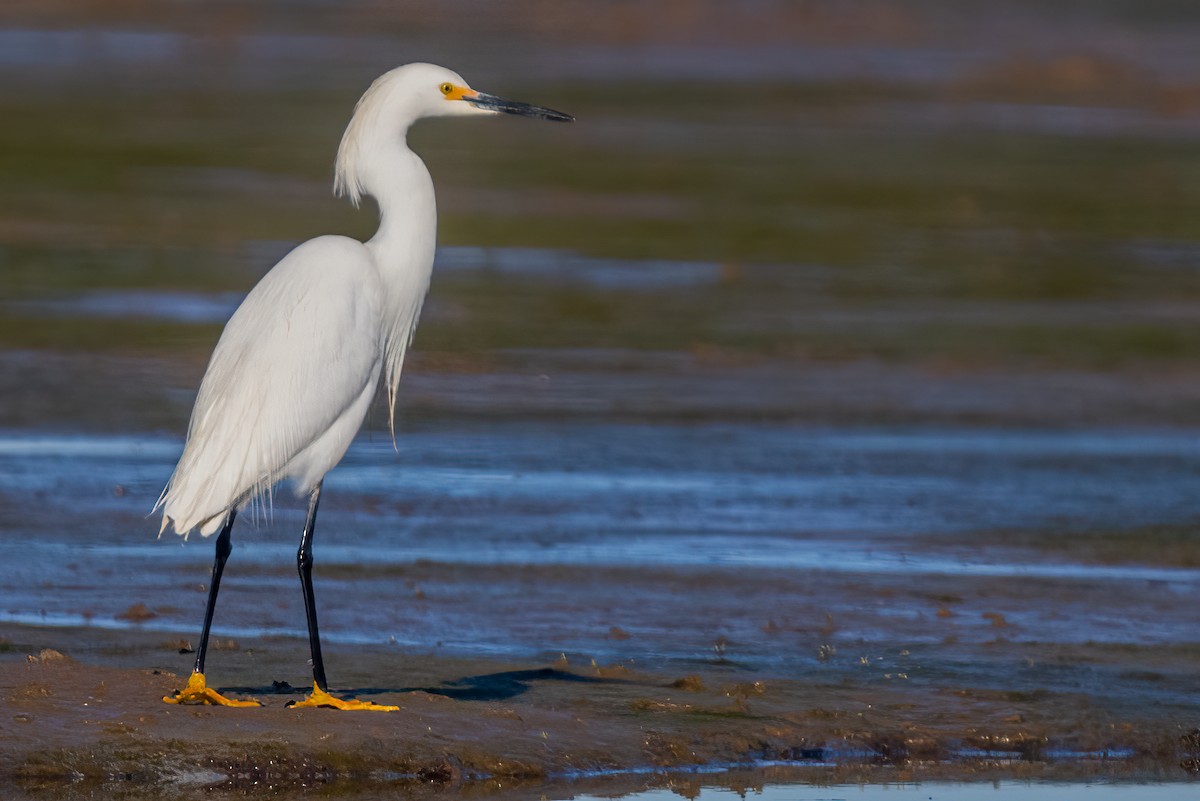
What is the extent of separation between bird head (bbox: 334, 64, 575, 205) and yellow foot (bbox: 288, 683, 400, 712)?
1581mm

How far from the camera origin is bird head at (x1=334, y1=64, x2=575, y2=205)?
23.3 ft

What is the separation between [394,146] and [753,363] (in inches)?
234

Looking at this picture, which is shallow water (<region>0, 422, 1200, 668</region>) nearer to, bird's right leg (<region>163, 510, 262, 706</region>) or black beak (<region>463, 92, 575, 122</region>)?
bird's right leg (<region>163, 510, 262, 706</region>)

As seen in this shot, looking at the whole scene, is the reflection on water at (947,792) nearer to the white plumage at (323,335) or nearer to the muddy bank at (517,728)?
the muddy bank at (517,728)

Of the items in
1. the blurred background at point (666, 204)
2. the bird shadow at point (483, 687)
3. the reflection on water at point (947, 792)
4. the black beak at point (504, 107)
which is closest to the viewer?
the reflection on water at point (947, 792)

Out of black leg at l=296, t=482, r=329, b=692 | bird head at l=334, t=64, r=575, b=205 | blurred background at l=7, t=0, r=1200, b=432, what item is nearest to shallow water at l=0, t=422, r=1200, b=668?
blurred background at l=7, t=0, r=1200, b=432

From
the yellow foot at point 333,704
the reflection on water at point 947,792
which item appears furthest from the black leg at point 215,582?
the reflection on water at point 947,792

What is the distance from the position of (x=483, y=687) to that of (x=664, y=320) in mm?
6993

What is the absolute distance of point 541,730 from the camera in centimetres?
665

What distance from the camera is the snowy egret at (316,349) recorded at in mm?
6633

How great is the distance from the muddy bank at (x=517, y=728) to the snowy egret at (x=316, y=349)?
254 mm

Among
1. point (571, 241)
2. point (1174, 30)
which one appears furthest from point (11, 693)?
point (1174, 30)

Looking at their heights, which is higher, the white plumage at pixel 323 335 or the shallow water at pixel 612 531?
Result: the white plumage at pixel 323 335

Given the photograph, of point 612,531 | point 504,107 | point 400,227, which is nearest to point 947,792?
point 400,227
